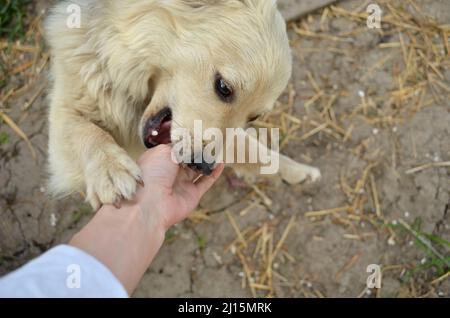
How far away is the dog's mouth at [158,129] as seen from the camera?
217cm

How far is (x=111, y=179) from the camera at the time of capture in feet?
6.38

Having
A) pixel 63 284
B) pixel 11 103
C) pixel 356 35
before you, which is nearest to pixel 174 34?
pixel 63 284

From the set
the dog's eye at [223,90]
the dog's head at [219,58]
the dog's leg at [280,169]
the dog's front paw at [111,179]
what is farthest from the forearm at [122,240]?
the dog's leg at [280,169]

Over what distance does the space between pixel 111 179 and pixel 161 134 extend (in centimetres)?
39

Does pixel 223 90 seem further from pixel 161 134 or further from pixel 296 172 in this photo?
pixel 296 172

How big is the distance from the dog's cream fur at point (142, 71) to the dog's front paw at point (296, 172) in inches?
37.5

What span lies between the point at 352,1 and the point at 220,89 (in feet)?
6.85

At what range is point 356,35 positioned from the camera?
359cm

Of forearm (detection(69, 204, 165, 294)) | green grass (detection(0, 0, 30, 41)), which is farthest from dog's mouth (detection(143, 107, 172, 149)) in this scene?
green grass (detection(0, 0, 30, 41))

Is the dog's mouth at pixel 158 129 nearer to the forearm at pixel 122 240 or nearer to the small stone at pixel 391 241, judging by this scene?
the forearm at pixel 122 240

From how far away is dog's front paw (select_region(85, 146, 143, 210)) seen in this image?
1.92m

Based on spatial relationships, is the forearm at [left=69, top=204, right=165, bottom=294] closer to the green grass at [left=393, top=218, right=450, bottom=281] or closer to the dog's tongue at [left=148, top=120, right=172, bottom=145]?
the dog's tongue at [left=148, top=120, right=172, bottom=145]

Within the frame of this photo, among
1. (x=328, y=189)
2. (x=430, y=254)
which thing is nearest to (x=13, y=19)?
(x=328, y=189)
